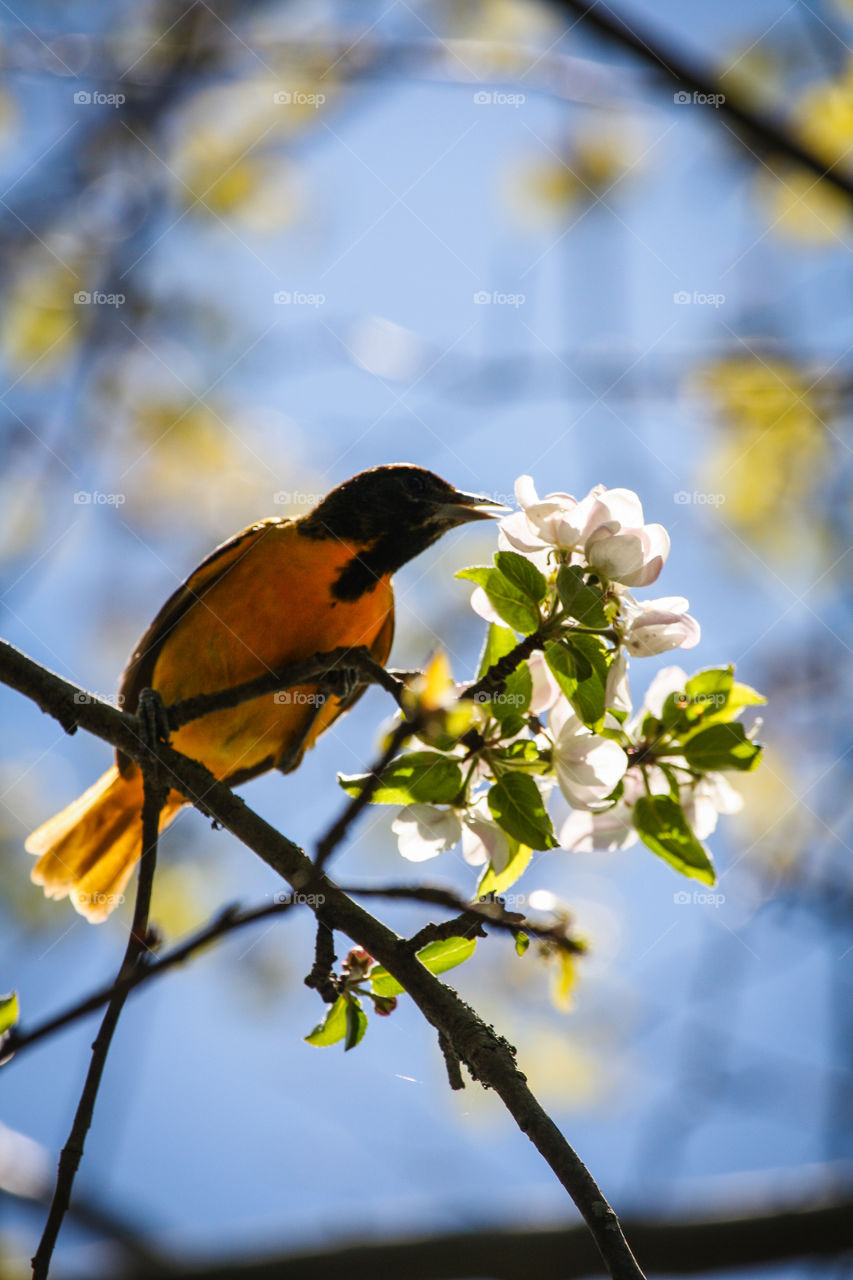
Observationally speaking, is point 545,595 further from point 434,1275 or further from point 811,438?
point 811,438

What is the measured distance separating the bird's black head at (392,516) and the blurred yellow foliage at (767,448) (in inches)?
111

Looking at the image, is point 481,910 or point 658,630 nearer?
point 481,910

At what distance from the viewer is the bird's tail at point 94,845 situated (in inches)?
154

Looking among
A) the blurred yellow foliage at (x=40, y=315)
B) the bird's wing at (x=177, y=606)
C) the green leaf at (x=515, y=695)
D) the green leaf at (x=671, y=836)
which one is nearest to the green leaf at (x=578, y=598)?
the green leaf at (x=515, y=695)

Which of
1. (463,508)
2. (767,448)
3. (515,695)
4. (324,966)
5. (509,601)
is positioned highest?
(767,448)

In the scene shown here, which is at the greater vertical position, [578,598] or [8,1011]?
[578,598]

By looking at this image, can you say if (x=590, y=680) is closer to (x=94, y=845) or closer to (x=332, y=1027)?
(x=332, y=1027)

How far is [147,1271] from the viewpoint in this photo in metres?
3.61

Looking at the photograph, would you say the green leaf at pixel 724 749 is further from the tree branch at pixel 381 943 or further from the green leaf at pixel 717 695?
the tree branch at pixel 381 943

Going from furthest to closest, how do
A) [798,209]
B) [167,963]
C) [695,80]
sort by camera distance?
[798,209] < [695,80] < [167,963]

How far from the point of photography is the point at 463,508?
143 inches

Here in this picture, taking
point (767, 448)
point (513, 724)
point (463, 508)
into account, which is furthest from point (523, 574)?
point (767, 448)

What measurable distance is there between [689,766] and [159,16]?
6.38 metres

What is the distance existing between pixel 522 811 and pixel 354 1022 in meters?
0.49
